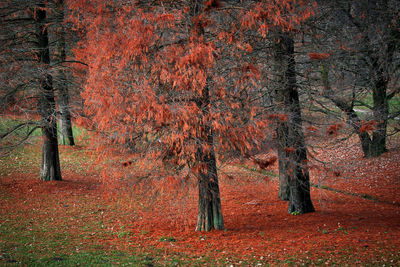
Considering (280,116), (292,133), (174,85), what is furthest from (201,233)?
(174,85)

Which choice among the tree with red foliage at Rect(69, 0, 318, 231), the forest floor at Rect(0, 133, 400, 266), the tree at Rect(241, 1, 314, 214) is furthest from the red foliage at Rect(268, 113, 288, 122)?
the forest floor at Rect(0, 133, 400, 266)

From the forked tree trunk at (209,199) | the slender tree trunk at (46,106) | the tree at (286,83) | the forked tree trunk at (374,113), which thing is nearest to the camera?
the tree at (286,83)

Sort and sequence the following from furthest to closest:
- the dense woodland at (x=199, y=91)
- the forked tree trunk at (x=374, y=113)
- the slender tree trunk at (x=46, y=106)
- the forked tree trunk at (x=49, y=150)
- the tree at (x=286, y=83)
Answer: the forked tree trunk at (x=49, y=150), the slender tree trunk at (x=46, y=106), the forked tree trunk at (x=374, y=113), the tree at (x=286, y=83), the dense woodland at (x=199, y=91)

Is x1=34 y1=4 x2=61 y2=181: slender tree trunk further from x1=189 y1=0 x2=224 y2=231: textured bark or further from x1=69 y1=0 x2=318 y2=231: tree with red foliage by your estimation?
x1=189 y1=0 x2=224 y2=231: textured bark

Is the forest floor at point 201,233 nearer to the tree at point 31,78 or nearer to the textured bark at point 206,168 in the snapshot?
the textured bark at point 206,168

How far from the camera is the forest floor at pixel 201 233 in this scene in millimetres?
6781

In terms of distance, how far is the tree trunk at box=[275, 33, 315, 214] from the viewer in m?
8.35

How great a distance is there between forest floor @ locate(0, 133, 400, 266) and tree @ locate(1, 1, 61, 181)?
1523 millimetres

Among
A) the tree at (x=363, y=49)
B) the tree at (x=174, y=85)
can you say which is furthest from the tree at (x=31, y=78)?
the tree at (x=363, y=49)

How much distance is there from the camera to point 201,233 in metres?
8.45

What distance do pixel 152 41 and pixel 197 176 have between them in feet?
9.89

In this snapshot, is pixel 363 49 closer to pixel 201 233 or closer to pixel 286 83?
pixel 286 83

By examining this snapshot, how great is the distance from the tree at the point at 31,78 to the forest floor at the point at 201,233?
1.52 metres

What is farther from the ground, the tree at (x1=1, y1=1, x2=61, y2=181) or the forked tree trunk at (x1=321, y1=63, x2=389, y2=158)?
the tree at (x1=1, y1=1, x2=61, y2=181)
